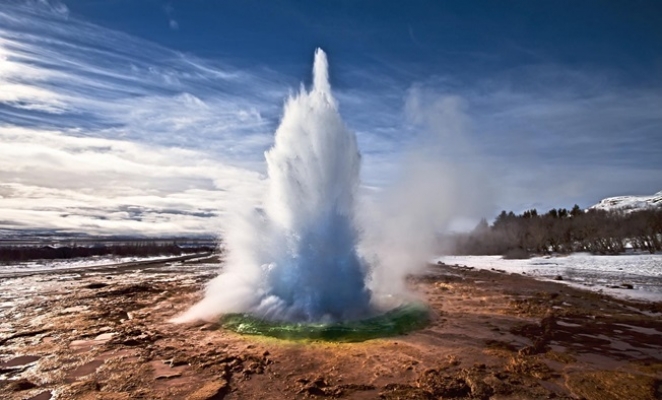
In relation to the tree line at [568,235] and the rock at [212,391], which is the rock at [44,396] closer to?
the rock at [212,391]

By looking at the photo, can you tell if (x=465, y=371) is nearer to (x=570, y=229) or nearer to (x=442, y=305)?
(x=442, y=305)

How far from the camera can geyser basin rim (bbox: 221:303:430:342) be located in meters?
8.70

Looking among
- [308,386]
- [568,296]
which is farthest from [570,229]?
[308,386]

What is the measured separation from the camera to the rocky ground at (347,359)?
573 centimetres

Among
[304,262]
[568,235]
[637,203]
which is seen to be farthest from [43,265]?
[637,203]

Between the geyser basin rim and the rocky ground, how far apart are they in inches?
17.2

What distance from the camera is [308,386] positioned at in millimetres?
5871

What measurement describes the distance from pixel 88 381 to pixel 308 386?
11.8 feet

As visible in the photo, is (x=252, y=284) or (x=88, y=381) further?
(x=252, y=284)

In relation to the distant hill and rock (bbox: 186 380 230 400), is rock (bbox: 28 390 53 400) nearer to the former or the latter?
rock (bbox: 186 380 230 400)

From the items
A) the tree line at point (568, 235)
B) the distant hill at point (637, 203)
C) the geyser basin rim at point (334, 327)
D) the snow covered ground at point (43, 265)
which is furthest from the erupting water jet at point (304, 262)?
the distant hill at point (637, 203)

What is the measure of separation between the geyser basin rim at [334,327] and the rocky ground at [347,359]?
44 centimetres

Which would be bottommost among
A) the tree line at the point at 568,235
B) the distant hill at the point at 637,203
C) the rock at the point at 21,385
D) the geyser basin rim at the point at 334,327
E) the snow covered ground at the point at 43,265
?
the rock at the point at 21,385

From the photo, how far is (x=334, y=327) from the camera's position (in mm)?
9297
